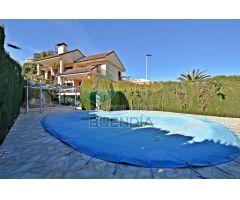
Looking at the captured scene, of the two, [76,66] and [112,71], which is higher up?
[76,66]

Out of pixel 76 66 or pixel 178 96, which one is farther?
pixel 76 66

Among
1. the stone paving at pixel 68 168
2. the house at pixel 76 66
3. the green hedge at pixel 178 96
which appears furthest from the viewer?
the house at pixel 76 66

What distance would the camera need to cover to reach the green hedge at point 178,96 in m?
16.0

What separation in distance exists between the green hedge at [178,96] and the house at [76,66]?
27.2ft

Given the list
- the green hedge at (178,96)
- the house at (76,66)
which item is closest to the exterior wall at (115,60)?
the house at (76,66)

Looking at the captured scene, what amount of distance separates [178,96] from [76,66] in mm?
25522

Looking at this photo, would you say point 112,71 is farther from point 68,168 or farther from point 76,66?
point 68,168

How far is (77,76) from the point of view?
103 feet

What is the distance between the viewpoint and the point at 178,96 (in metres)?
19.7
